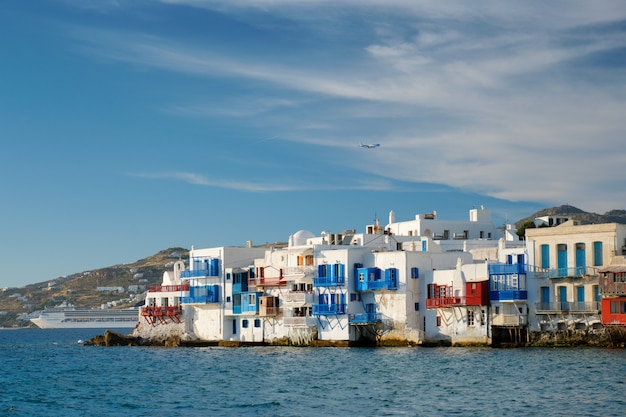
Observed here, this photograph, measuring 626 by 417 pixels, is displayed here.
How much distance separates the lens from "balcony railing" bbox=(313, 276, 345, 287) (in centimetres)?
8212

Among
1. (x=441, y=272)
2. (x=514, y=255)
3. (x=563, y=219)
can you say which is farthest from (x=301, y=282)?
(x=563, y=219)

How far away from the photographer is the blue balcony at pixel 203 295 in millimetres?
94250

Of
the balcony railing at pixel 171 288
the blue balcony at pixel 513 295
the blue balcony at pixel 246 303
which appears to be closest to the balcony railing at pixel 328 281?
the blue balcony at pixel 246 303

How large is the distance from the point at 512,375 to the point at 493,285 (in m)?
20.1

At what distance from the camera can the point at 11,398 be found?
2135 inches

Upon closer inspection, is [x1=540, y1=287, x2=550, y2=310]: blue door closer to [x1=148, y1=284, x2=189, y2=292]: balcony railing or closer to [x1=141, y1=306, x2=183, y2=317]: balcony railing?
[x1=148, y1=284, x2=189, y2=292]: balcony railing

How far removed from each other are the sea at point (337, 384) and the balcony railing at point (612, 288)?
376cm

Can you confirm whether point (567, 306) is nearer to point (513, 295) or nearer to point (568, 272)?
point (568, 272)

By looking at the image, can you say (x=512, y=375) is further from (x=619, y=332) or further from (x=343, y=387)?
(x=619, y=332)

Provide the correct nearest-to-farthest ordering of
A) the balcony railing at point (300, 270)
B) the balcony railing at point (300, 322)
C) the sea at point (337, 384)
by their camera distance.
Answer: the sea at point (337, 384) → the balcony railing at point (300, 322) → the balcony railing at point (300, 270)

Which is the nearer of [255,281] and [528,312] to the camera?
[528,312]

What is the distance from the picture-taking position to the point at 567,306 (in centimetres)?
7081

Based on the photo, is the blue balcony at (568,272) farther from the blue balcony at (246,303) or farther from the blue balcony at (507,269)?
the blue balcony at (246,303)

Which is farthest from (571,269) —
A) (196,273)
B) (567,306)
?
(196,273)
